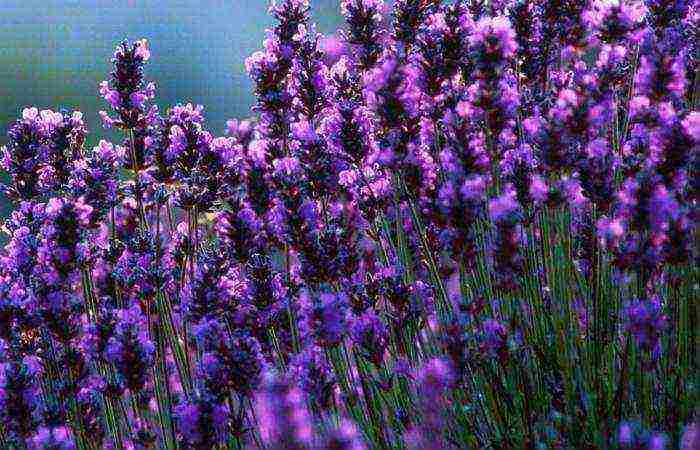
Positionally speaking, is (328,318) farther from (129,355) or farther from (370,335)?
(129,355)

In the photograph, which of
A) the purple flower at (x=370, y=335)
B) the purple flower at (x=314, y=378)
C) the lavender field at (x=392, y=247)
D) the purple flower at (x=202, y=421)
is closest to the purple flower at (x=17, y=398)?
the lavender field at (x=392, y=247)

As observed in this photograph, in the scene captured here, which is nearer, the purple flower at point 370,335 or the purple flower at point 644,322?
the purple flower at point 644,322

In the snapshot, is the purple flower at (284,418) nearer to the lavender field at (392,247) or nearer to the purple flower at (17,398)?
the lavender field at (392,247)

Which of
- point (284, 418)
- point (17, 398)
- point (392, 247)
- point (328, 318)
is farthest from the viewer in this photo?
point (392, 247)

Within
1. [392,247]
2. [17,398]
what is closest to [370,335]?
[392,247]

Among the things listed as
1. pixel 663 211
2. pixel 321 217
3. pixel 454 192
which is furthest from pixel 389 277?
pixel 663 211

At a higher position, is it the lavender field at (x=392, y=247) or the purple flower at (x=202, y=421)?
the lavender field at (x=392, y=247)

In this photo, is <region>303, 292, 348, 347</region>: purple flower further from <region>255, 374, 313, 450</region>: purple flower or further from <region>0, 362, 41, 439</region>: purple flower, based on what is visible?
<region>0, 362, 41, 439</region>: purple flower

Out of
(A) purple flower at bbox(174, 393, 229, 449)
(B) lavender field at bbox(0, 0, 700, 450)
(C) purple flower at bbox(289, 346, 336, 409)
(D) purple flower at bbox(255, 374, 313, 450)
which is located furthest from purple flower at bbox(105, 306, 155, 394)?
(D) purple flower at bbox(255, 374, 313, 450)

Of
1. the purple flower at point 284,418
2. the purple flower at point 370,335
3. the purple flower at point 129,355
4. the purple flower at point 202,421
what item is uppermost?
the purple flower at point 129,355
